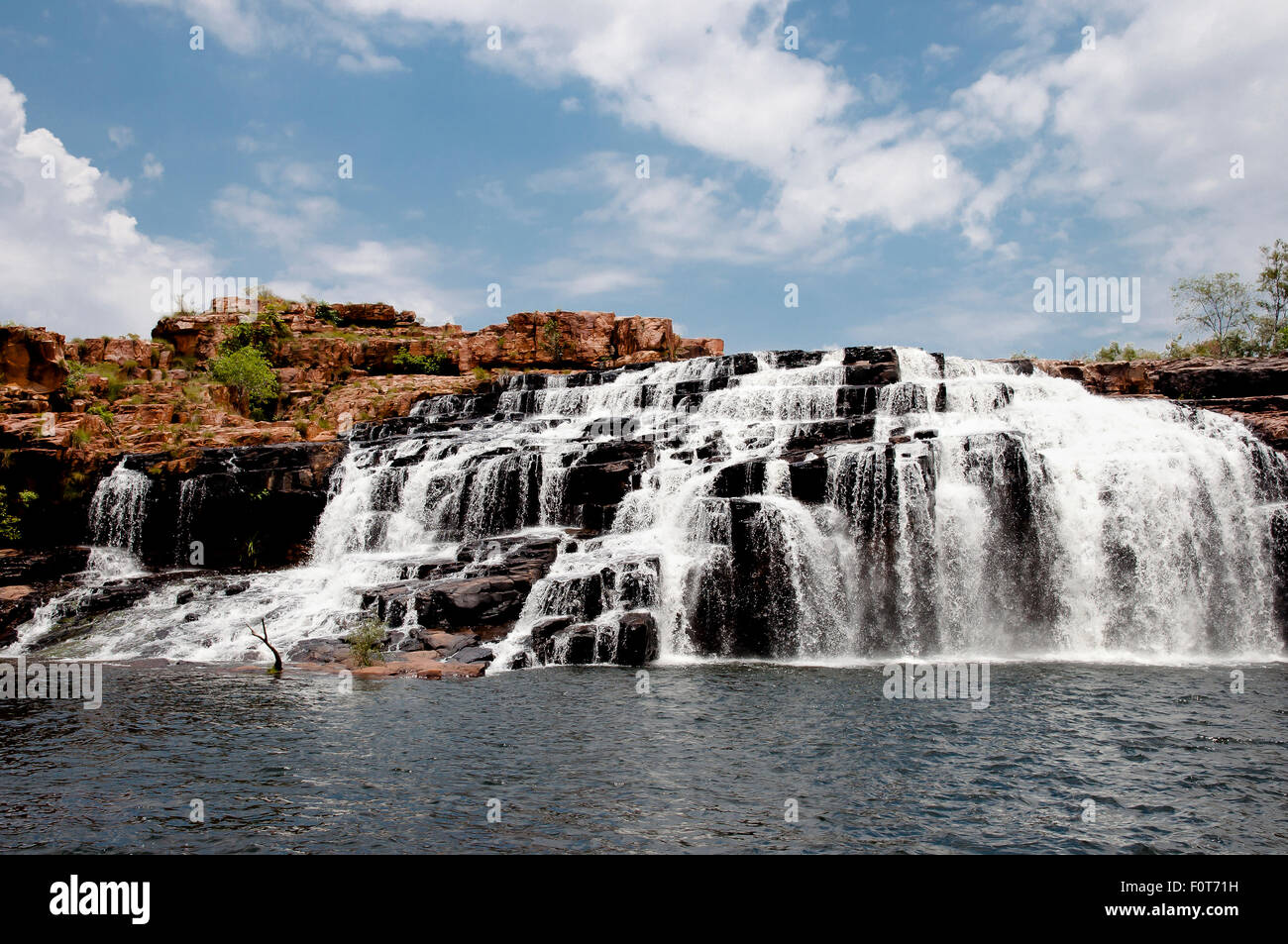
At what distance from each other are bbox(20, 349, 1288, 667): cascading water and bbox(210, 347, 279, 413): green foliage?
72.1ft

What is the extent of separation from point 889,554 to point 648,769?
1567cm

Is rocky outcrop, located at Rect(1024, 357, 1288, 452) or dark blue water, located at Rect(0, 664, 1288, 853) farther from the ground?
rocky outcrop, located at Rect(1024, 357, 1288, 452)

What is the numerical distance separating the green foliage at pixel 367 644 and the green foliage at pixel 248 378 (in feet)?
106

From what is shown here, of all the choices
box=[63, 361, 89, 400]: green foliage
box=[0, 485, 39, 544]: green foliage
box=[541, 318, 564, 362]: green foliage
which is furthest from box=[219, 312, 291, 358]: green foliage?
box=[0, 485, 39, 544]: green foliage

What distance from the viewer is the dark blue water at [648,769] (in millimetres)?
9273

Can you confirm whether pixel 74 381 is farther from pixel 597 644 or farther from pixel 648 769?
pixel 648 769

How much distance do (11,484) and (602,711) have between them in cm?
2991

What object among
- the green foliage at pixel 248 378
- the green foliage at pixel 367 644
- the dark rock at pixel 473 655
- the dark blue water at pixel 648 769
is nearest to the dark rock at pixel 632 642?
the dark rock at pixel 473 655

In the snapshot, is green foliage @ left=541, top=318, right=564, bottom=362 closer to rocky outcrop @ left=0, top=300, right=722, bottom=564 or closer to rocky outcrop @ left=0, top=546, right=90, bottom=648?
rocky outcrop @ left=0, top=300, right=722, bottom=564

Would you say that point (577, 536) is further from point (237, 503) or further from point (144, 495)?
point (144, 495)

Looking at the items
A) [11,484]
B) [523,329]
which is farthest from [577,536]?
[523,329]

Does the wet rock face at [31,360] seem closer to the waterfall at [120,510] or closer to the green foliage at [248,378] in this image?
the waterfall at [120,510]

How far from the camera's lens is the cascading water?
24.1m
